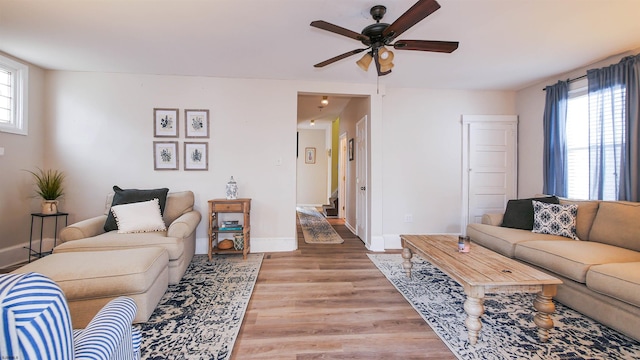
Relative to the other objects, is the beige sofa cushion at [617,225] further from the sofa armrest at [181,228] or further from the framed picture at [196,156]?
the framed picture at [196,156]

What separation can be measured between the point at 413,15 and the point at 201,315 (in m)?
2.59

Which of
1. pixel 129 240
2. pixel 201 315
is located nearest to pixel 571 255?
pixel 201 315

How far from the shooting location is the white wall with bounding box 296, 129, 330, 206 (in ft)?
30.2

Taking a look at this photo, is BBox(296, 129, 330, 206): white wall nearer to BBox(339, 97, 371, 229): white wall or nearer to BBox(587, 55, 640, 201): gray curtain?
BBox(339, 97, 371, 229): white wall

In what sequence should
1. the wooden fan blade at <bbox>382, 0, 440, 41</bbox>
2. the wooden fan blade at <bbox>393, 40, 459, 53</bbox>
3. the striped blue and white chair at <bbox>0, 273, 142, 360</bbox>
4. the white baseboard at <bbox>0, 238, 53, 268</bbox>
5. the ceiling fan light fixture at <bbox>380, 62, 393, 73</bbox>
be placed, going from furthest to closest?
1. the white baseboard at <bbox>0, 238, 53, 268</bbox>
2. the ceiling fan light fixture at <bbox>380, 62, 393, 73</bbox>
3. the wooden fan blade at <bbox>393, 40, 459, 53</bbox>
4. the wooden fan blade at <bbox>382, 0, 440, 41</bbox>
5. the striped blue and white chair at <bbox>0, 273, 142, 360</bbox>

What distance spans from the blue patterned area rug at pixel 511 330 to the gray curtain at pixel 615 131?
1615 millimetres

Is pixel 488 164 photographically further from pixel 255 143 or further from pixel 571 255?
pixel 255 143

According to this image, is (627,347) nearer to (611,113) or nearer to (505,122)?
(611,113)

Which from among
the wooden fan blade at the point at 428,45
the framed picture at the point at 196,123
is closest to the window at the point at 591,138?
the wooden fan blade at the point at 428,45

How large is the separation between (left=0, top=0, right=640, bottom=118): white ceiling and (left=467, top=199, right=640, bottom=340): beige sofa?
1.70m

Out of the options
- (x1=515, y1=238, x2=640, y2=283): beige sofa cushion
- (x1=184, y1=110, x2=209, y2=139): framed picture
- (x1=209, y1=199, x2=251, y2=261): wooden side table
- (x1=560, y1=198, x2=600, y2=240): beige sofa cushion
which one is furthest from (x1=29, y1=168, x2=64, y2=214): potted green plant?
(x1=560, y1=198, x2=600, y2=240): beige sofa cushion

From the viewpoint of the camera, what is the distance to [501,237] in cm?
299

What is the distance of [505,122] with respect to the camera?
4289 millimetres

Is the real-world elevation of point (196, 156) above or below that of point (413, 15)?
below
